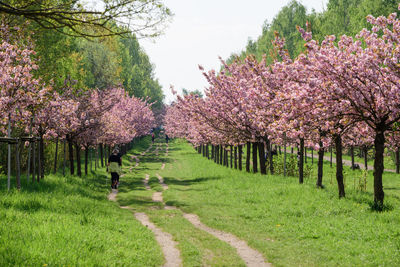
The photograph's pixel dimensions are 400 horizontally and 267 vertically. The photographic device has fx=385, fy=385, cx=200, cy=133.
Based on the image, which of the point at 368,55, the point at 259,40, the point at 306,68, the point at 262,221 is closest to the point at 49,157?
the point at 262,221

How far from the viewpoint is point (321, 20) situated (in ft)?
179

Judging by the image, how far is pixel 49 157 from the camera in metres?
25.5

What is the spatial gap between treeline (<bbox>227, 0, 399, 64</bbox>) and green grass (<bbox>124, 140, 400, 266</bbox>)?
1617 centimetres

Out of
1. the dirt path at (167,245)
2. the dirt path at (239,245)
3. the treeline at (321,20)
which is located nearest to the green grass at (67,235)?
the dirt path at (167,245)

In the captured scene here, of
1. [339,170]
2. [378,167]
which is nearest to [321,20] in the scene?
[339,170]

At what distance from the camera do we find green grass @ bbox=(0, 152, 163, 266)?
7594 millimetres

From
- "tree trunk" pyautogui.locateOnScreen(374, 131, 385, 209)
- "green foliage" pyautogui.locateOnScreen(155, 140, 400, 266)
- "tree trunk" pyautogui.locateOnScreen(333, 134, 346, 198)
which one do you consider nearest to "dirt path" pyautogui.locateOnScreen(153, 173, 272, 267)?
"green foliage" pyautogui.locateOnScreen(155, 140, 400, 266)

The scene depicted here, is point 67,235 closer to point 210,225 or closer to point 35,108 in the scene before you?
point 210,225

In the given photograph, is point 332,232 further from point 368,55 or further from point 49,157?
point 49,157

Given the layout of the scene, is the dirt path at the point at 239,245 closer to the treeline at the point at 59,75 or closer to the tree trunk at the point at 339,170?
the treeline at the point at 59,75

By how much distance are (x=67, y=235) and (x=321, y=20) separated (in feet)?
174

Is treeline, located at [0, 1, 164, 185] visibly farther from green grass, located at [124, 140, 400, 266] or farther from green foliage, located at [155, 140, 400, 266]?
green foliage, located at [155, 140, 400, 266]

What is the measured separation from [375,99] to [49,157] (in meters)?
20.6

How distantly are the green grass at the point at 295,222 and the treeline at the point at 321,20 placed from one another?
1617cm
